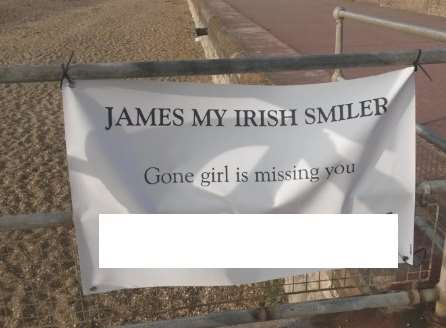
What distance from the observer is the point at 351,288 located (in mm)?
2355

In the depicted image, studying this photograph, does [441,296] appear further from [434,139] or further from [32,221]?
[32,221]

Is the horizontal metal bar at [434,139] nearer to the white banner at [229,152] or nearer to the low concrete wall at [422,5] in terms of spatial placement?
the white banner at [229,152]

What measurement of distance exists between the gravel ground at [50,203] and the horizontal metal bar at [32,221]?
32 centimetres

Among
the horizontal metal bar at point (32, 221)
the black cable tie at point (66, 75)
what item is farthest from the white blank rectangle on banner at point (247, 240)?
the black cable tie at point (66, 75)

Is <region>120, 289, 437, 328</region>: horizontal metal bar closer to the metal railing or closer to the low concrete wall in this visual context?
the metal railing

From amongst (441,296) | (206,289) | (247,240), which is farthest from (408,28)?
(206,289)

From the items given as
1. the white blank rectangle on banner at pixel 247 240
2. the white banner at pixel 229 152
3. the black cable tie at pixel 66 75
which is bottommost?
the white blank rectangle on banner at pixel 247 240

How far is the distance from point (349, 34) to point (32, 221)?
876cm

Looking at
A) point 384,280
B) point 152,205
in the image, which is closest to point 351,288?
point 384,280

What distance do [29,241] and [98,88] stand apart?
344 cm

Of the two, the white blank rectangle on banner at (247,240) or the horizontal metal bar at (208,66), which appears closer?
the horizontal metal bar at (208,66)

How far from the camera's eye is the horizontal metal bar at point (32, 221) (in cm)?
178

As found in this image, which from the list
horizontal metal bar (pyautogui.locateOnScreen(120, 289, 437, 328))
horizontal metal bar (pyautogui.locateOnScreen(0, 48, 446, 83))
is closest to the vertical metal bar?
horizontal metal bar (pyautogui.locateOnScreen(120, 289, 437, 328))

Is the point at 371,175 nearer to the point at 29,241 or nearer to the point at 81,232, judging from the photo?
the point at 81,232
